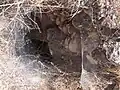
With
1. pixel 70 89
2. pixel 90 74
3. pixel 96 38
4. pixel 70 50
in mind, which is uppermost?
pixel 96 38

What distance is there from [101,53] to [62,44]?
1.22 ft

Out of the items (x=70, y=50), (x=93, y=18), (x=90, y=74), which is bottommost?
(x=90, y=74)

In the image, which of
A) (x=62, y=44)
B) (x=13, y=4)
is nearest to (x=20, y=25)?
(x=13, y=4)

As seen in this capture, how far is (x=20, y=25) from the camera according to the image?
2.02m

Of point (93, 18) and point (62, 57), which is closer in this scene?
point (93, 18)

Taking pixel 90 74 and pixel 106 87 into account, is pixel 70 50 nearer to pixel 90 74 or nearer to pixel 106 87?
pixel 90 74

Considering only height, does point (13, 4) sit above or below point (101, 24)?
above

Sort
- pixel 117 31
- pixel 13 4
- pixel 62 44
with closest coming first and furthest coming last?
1. pixel 117 31
2. pixel 13 4
3. pixel 62 44

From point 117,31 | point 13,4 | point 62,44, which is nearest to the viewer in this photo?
point 117,31

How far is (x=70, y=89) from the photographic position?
210 cm

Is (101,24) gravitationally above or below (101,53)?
above

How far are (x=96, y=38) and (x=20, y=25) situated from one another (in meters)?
0.59

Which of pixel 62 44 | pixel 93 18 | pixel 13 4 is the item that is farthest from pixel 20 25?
pixel 93 18

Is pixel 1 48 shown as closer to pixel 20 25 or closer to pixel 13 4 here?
pixel 20 25
